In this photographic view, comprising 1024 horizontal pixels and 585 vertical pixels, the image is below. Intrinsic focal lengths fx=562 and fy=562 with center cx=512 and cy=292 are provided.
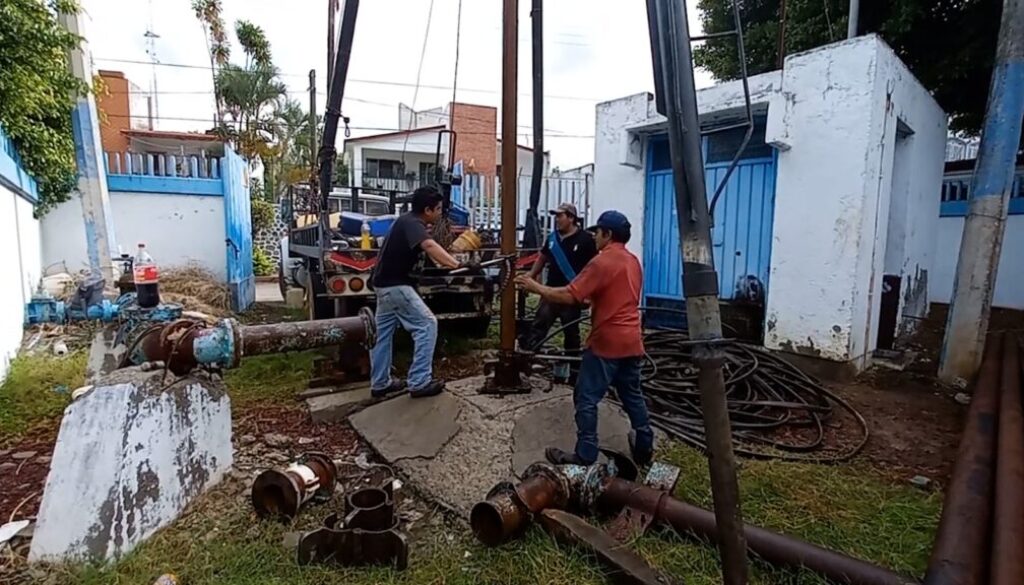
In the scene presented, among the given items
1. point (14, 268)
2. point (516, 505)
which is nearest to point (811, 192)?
point (516, 505)

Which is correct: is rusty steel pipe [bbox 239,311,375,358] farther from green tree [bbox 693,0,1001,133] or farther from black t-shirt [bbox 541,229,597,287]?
→ green tree [bbox 693,0,1001,133]

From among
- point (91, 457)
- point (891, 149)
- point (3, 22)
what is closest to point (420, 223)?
point (91, 457)

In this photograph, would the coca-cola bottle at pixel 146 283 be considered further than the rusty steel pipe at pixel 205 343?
Yes

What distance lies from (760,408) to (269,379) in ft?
13.7

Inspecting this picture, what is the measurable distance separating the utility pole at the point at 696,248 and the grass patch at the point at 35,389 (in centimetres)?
430

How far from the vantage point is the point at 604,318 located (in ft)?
10.4

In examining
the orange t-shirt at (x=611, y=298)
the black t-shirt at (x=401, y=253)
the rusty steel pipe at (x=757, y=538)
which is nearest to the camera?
the rusty steel pipe at (x=757, y=538)

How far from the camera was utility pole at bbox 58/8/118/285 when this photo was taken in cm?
A: 663

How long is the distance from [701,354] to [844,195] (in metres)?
4.40

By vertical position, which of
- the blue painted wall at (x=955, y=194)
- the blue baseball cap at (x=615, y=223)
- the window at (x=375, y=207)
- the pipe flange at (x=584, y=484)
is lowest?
the pipe flange at (x=584, y=484)

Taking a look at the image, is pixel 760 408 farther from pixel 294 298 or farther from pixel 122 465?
pixel 294 298

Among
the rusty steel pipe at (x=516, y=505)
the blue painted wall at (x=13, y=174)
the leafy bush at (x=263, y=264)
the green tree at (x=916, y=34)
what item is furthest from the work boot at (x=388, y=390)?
the leafy bush at (x=263, y=264)

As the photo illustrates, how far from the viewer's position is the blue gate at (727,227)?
6.00 m

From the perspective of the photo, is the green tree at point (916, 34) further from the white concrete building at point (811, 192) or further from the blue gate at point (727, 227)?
the blue gate at point (727, 227)
